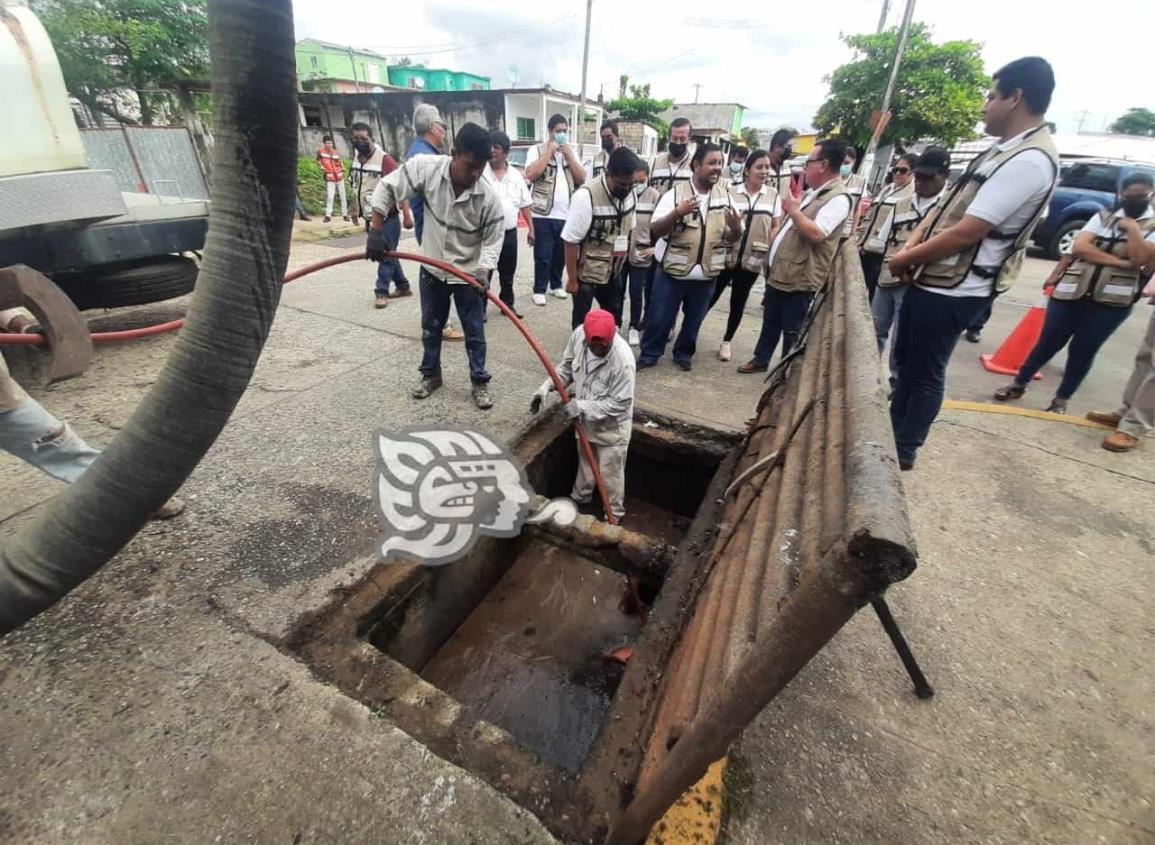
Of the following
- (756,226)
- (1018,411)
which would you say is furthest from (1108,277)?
(756,226)

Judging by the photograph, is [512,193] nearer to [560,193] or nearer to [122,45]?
[560,193]

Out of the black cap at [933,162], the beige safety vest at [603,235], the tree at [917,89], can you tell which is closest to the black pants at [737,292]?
the beige safety vest at [603,235]

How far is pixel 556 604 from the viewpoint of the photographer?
135 inches

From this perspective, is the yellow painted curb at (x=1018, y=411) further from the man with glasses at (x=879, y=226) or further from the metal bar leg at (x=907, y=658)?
the metal bar leg at (x=907, y=658)

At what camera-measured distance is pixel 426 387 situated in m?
3.61

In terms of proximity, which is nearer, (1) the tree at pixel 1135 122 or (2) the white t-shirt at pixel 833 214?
(2) the white t-shirt at pixel 833 214

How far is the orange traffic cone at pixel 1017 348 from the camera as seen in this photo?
505cm

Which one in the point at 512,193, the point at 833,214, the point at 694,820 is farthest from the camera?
the point at 512,193

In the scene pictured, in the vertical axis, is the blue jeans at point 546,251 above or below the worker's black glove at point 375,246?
below

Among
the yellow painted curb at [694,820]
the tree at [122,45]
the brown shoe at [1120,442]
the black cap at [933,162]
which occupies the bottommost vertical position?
the yellow painted curb at [694,820]

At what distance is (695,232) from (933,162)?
203 cm

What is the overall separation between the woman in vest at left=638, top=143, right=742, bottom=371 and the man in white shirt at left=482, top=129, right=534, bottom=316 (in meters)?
1.80

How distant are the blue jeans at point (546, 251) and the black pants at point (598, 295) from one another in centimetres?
128

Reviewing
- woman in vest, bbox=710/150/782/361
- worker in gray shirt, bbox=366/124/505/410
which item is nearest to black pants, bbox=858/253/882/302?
woman in vest, bbox=710/150/782/361
